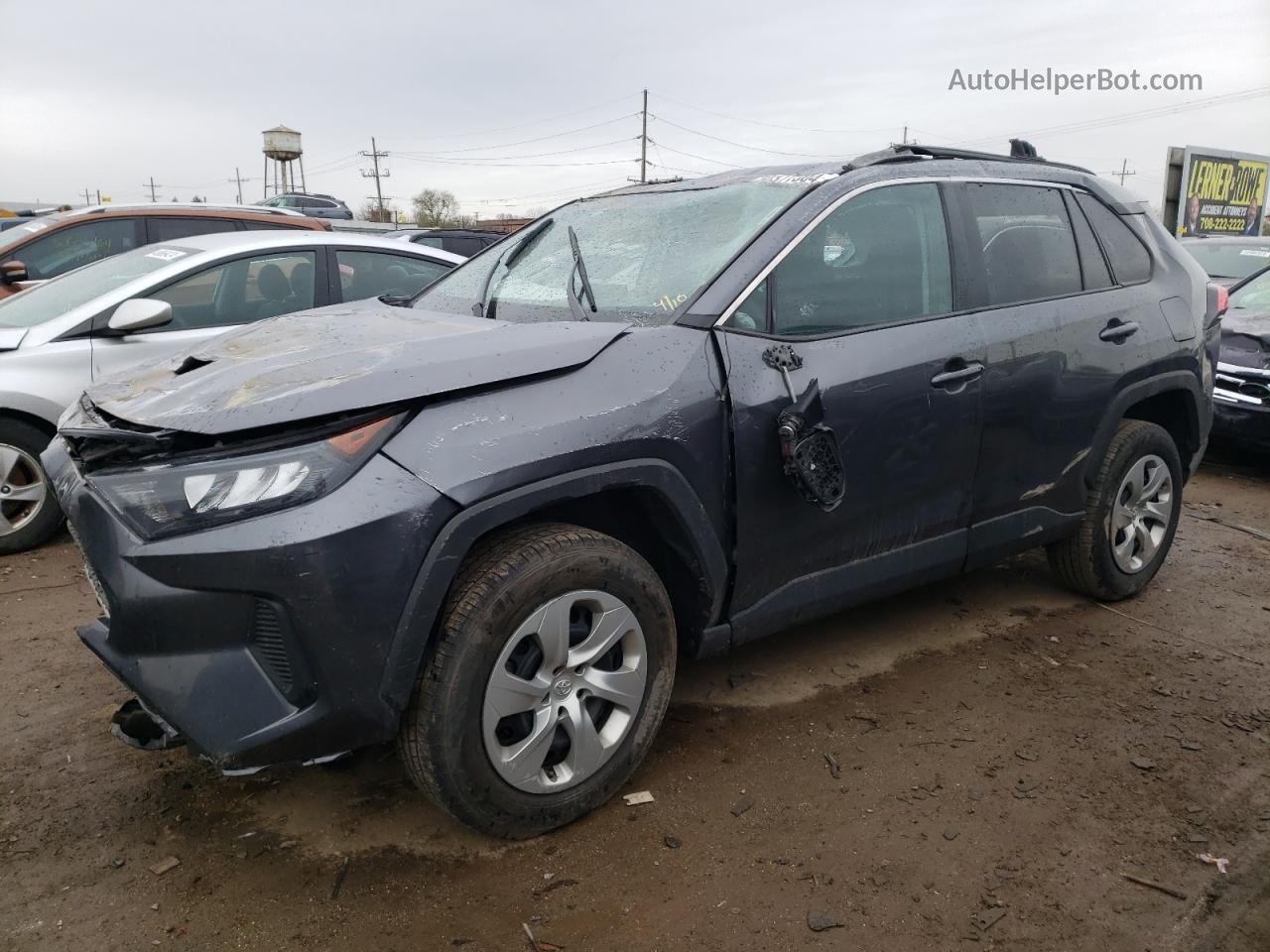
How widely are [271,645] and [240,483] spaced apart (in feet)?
1.23

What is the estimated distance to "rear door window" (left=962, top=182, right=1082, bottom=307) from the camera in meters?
3.48

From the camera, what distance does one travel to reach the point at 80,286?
529 centimetres

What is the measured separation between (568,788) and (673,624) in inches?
21.2

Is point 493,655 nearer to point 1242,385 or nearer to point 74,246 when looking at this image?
point 74,246

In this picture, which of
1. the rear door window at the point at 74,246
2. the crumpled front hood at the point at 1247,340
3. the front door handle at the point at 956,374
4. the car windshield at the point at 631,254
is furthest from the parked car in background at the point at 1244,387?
the rear door window at the point at 74,246

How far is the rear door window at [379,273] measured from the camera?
5715mm

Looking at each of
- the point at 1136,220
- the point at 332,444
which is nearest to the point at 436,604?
the point at 332,444

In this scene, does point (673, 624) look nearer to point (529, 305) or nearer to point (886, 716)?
point (886, 716)

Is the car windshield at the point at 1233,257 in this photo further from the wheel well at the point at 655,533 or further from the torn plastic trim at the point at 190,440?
the torn plastic trim at the point at 190,440

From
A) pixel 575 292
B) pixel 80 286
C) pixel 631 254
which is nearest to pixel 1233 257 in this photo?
pixel 631 254

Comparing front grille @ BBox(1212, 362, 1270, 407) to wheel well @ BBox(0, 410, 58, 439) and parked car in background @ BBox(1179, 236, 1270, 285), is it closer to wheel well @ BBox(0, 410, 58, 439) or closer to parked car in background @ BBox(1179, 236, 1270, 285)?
parked car in background @ BBox(1179, 236, 1270, 285)

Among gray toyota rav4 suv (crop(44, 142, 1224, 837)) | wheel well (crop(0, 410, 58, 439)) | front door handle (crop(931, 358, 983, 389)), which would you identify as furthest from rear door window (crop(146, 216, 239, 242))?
front door handle (crop(931, 358, 983, 389))

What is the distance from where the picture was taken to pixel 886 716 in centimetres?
324

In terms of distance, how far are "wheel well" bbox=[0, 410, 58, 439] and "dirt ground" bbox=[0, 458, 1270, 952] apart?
1.40 metres
